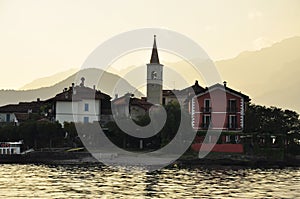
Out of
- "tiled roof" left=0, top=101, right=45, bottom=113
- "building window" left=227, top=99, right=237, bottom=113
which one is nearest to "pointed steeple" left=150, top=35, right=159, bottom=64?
"tiled roof" left=0, top=101, right=45, bottom=113

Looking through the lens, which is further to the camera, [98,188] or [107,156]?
[107,156]

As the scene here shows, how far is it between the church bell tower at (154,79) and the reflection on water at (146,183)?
43.8 metres

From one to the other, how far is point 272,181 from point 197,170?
38.0ft

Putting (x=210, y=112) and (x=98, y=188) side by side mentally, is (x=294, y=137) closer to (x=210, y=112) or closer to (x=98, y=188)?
(x=210, y=112)

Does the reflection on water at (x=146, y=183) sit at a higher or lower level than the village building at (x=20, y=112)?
lower

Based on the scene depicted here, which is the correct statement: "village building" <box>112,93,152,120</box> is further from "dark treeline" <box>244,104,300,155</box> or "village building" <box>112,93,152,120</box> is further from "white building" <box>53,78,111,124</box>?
"dark treeline" <box>244,104,300,155</box>

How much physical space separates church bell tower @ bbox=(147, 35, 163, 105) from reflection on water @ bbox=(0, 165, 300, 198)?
43817 millimetres

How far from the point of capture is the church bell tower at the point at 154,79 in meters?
105

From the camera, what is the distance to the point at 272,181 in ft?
163

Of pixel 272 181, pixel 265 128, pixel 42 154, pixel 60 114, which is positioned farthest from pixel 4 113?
pixel 272 181

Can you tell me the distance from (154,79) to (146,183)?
60.9 meters

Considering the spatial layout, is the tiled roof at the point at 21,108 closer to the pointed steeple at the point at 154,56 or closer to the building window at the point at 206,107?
the pointed steeple at the point at 154,56

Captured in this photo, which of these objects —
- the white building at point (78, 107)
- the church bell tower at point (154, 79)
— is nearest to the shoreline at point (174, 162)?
the white building at point (78, 107)

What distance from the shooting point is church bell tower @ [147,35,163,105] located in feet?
343
